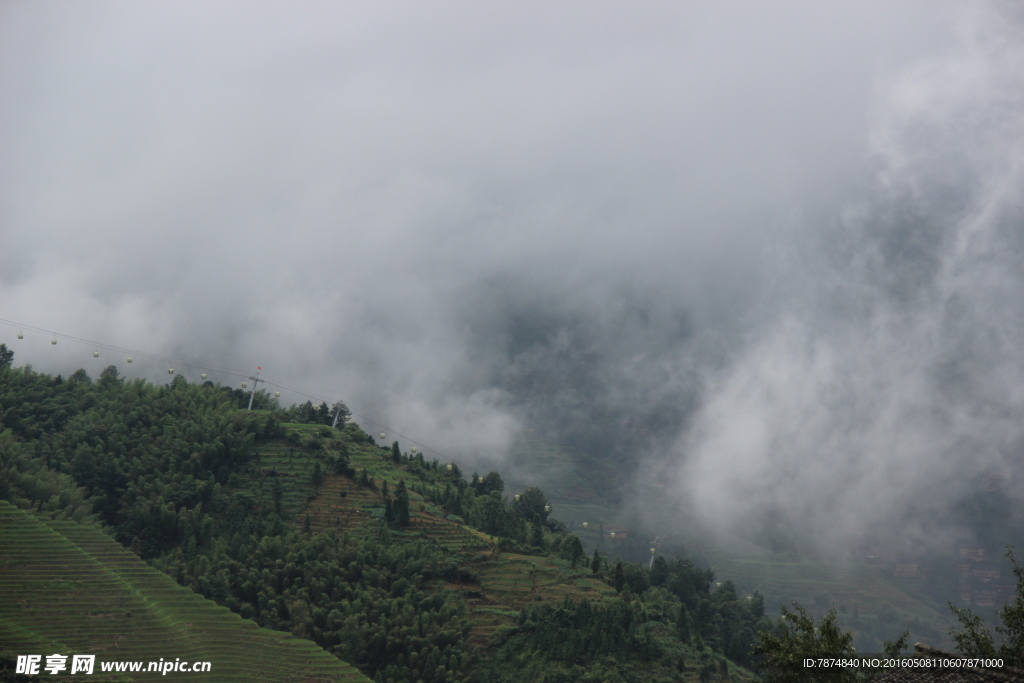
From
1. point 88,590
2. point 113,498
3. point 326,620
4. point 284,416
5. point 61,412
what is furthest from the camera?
point 284,416

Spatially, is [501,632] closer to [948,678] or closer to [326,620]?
[326,620]

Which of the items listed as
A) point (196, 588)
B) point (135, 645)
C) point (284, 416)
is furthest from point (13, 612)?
point (284, 416)

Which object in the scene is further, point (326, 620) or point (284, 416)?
point (284, 416)

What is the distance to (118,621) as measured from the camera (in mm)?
75812

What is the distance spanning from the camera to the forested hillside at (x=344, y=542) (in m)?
85.4

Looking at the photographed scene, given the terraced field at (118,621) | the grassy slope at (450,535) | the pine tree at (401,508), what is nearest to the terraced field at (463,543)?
the grassy slope at (450,535)

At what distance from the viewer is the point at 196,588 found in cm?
8850

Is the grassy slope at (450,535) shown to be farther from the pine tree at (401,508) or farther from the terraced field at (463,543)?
the pine tree at (401,508)

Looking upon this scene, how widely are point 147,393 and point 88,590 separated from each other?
53034 mm

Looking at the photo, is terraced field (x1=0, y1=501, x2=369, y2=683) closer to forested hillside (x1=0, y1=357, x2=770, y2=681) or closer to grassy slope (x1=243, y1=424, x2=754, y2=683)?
forested hillside (x1=0, y1=357, x2=770, y2=681)

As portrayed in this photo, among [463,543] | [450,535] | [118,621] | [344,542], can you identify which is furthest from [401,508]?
[118,621]

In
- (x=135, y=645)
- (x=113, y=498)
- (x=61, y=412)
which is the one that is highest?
(x=61, y=412)

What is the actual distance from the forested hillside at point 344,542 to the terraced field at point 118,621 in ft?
14.4

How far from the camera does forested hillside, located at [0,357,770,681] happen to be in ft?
280
